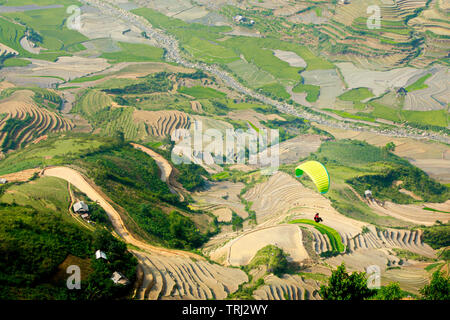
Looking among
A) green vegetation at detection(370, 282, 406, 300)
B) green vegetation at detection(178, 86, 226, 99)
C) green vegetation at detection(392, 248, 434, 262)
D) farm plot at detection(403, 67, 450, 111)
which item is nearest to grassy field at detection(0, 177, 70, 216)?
green vegetation at detection(370, 282, 406, 300)

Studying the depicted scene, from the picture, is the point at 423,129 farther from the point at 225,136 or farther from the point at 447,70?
the point at 225,136

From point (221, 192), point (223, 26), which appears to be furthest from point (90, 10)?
point (221, 192)

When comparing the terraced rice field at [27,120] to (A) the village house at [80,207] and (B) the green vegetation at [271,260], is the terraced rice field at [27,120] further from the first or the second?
(B) the green vegetation at [271,260]

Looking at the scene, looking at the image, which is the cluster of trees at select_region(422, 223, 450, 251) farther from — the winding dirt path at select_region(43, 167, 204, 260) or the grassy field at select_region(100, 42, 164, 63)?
the grassy field at select_region(100, 42, 164, 63)

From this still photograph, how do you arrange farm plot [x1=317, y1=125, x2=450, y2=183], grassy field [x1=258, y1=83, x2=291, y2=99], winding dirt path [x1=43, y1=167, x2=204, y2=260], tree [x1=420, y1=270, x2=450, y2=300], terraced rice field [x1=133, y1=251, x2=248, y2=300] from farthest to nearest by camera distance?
grassy field [x1=258, y1=83, x2=291, y2=99] < farm plot [x1=317, y1=125, x2=450, y2=183] < winding dirt path [x1=43, y1=167, x2=204, y2=260] < tree [x1=420, y1=270, x2=450, y2=300] < terraced rice field [x1=133, y1=251, x2=248, y2=300]

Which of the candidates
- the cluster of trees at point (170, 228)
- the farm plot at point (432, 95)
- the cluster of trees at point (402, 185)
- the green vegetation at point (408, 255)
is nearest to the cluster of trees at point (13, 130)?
the cluster of trees at point (170, 228)
